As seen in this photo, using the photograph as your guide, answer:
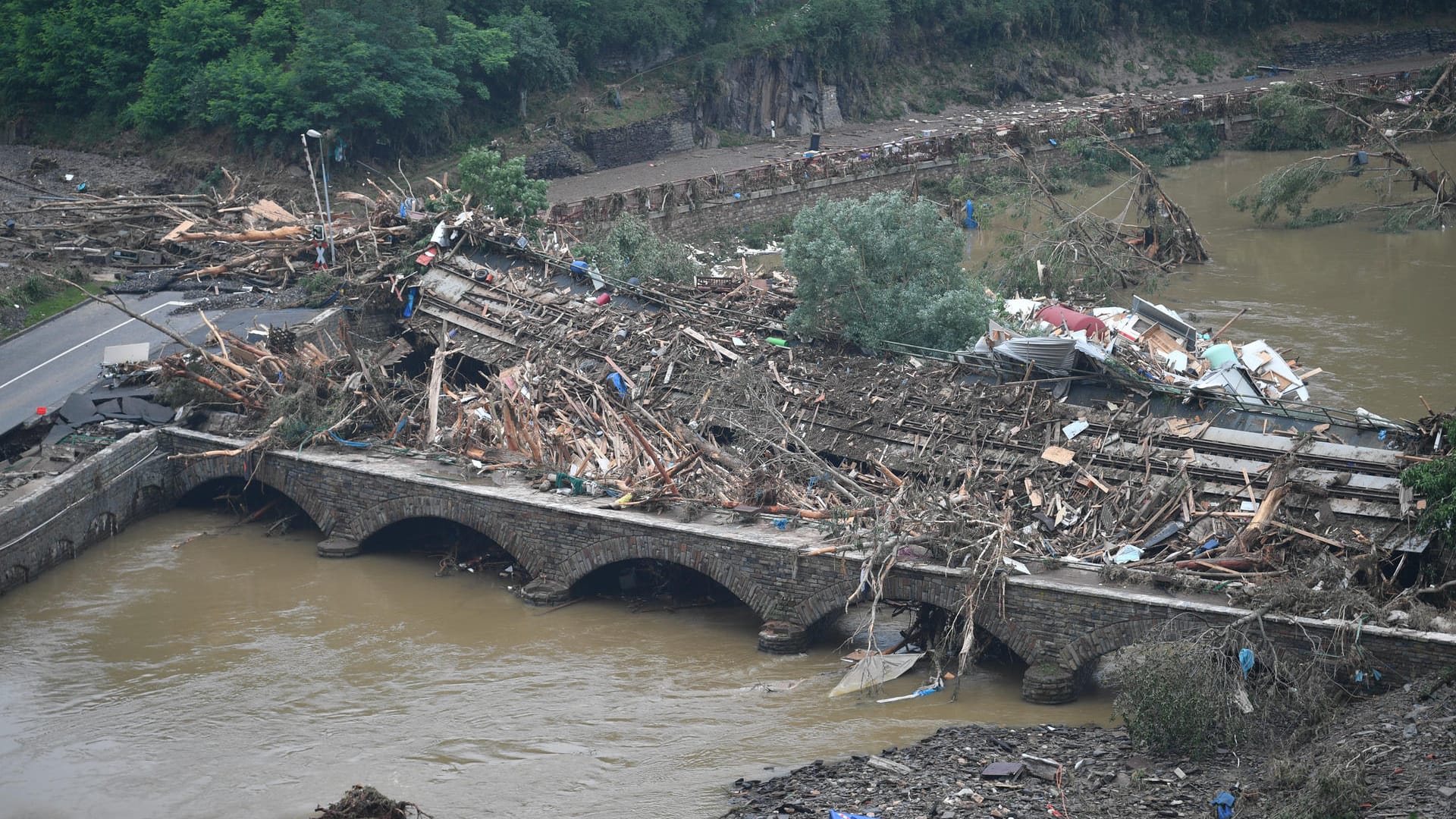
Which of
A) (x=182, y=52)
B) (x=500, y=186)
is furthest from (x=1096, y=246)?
(x=182, y=52)

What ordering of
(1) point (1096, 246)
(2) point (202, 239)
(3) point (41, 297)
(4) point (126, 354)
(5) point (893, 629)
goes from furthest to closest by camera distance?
(1) point (1096, 246), (2) point (202, 239), (3) point (41, 297), (4) point (126, 354), (5) point (893, 629)

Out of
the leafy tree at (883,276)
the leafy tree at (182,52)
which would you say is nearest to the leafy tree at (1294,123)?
the leafy tree at (883,276)

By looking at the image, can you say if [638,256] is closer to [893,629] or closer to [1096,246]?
[1096,246]

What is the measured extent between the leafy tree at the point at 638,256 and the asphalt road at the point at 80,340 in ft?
20.9

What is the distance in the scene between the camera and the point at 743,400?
24.9 m

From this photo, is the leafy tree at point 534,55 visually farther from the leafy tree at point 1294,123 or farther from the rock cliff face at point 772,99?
the leafy tree at point 1294,123

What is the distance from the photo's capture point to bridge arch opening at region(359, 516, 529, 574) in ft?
78.6

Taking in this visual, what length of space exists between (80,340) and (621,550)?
48.7ft

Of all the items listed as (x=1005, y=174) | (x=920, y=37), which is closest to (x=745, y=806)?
(x=1005, y=174)

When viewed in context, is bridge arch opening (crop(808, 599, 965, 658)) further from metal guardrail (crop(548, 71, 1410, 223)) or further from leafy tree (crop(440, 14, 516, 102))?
leafy tree (crop(440, 14, 516, 102))

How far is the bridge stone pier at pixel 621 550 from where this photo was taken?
17.7 m

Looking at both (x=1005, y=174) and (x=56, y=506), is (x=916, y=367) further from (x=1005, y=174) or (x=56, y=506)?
(x=1005, y=174)

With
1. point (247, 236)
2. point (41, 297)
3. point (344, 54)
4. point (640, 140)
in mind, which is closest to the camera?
point (41, 297)

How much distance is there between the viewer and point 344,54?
40844mm
